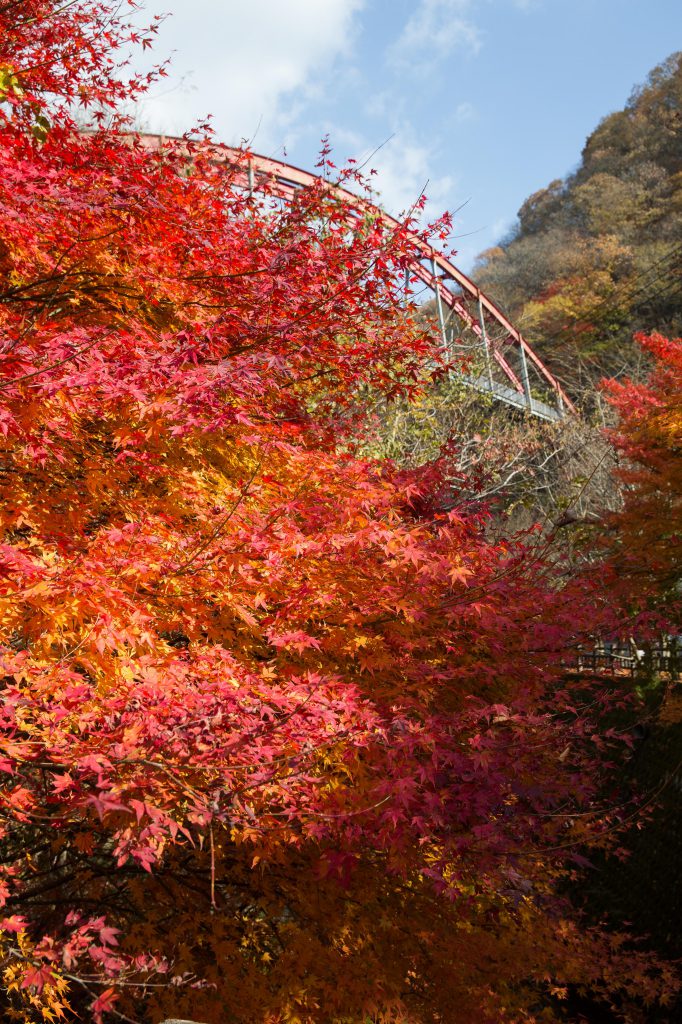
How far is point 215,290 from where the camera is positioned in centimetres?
530

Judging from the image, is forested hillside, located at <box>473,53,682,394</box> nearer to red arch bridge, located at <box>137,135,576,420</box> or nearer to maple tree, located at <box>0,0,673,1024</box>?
red arch bridge, located at <box>137,135,576,420</box>

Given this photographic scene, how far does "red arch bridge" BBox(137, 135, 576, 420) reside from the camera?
692 inches

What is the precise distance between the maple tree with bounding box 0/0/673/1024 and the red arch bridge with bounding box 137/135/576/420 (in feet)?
34.7

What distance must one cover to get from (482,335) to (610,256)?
2349cm

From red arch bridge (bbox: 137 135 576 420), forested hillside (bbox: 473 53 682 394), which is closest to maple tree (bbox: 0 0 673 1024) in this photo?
red arch bridge (bbox: 137 135 576 420)

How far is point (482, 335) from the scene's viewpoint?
20.3 metres

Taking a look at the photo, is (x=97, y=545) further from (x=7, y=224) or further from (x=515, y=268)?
(x=515, y=268)

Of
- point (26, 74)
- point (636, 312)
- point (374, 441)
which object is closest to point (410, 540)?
point (26, 74)

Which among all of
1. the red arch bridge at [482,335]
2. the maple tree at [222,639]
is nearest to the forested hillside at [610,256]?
the red arch bridge at [482,335]

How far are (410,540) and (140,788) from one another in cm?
183

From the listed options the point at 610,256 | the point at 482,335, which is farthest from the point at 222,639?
the point at 610,256

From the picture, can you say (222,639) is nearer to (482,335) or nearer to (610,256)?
(482,335)

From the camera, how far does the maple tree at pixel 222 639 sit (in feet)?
11.0

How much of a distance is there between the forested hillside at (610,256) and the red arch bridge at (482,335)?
249cm
